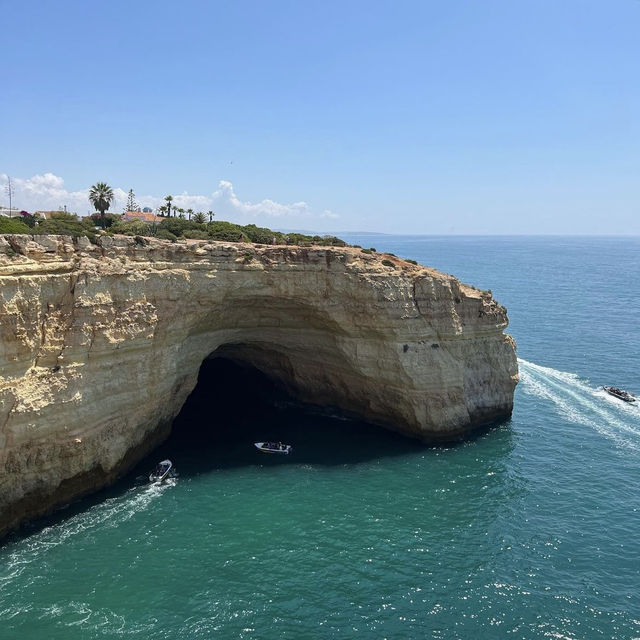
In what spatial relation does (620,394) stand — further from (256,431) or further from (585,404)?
(256,431)

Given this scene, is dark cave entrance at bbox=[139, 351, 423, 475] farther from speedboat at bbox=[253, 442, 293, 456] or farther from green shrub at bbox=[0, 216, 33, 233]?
green shrub at bbox=[0, 216, 33, 233]

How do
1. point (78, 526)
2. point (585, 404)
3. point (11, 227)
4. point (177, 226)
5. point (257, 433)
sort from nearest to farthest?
1. point (78, 526)
2. point (11, 227)
3. point (257, 433)
4. point (177, 226)
5. point (585, 404)

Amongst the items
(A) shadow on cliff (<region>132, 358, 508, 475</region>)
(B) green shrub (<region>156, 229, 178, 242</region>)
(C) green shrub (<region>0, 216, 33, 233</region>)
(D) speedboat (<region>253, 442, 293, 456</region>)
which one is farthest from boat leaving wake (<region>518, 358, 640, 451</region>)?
(C) green shrub (<region>0, 216, 33, 233</region>)

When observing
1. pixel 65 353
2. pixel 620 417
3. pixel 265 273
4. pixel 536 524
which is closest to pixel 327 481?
pixel 536 524

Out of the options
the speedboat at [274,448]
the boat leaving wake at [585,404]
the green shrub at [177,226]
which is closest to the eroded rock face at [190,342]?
the speedboat at [274,448]

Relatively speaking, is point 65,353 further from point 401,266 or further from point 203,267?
point 401,266

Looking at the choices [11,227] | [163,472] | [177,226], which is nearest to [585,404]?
[163,472]

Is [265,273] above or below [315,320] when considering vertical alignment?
above
